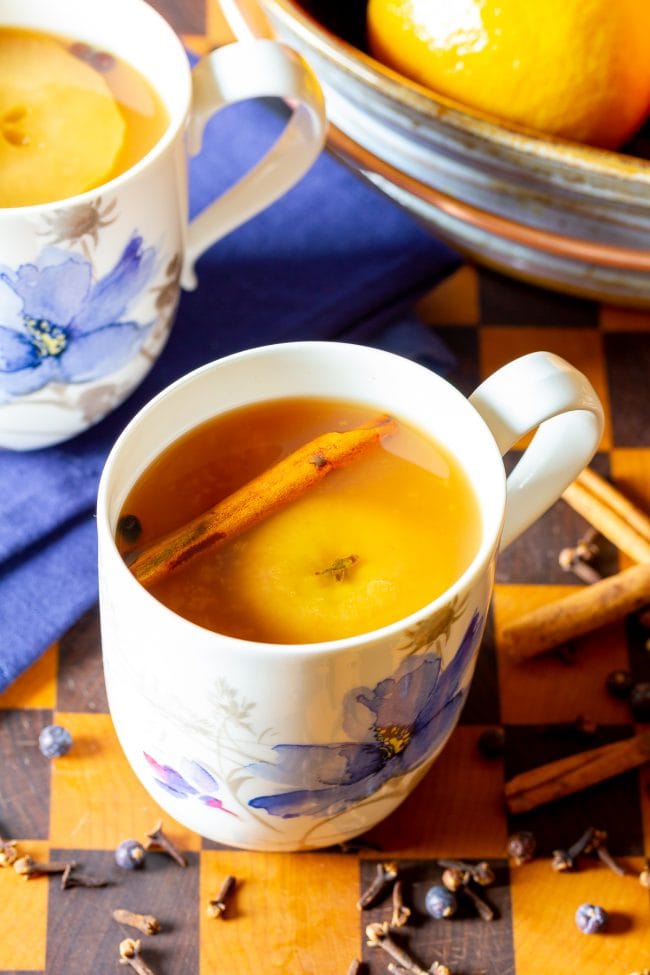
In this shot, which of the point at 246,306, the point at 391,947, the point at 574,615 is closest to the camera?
the point at 391,947

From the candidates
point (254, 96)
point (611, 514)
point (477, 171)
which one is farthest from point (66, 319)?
point (611, 514)

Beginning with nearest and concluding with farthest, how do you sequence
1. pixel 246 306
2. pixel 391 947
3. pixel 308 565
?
pixel 308 565, pixel 391 947, pixel 246 306

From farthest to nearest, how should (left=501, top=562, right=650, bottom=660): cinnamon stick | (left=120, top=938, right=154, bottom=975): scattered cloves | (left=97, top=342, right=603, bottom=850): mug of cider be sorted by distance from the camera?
(left=501, top=562, right=650, bottom=660): cinnamon stick, (left=120, top=938, right=154, bottom=975): scattered cloves, (left=97, top=342, right=603, bottom=850): mug of cider

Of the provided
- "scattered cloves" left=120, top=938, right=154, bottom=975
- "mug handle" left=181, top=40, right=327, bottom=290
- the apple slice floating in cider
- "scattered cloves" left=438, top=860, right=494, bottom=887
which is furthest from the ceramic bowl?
"scattered cloves" left=120, top=938, right=154, bottom=975

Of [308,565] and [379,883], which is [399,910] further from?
[308,565]

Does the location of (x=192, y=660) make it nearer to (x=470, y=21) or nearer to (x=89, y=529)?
(x=89, y=529)

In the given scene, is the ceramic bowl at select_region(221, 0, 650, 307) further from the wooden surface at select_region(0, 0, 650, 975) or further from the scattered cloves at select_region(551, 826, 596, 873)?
the scattered cloves at select_region(551, 826, 596, 873)
